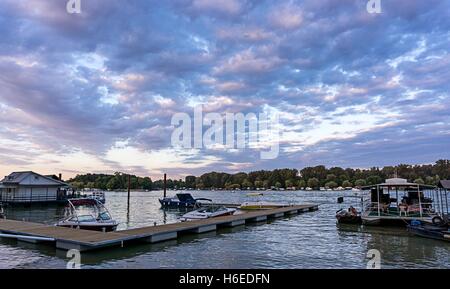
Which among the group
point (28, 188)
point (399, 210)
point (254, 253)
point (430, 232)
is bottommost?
point (254, 253)

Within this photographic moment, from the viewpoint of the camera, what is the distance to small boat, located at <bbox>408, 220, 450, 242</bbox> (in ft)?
73.6

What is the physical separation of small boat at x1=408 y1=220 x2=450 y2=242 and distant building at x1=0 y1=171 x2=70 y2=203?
58.9 meters

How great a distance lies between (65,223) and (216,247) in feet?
38.1

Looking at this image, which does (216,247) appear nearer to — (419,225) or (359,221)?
(419,225)

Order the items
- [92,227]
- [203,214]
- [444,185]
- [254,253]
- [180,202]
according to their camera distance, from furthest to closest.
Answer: [180,202], [203,214], [444,185], [92,227], [254,253]

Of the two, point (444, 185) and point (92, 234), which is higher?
point (444, 185)

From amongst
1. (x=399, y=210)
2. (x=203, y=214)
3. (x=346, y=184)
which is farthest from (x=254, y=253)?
(x=346, y=184)

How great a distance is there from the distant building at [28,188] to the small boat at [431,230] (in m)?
58.9

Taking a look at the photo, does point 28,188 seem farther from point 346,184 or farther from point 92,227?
point 346,184

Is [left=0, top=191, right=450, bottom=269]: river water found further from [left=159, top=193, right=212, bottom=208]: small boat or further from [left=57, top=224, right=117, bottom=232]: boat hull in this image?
[left=159, top=193, right=212, bottom=208]: small boat

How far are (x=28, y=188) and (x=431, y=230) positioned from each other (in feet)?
203

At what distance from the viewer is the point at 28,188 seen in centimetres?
6203
